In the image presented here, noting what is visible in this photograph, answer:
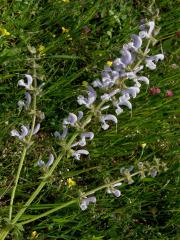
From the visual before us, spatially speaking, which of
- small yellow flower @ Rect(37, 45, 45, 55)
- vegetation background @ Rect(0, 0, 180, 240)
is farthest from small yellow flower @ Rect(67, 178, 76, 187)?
small yellow flower @ Rect(37, 45, 45, 55)

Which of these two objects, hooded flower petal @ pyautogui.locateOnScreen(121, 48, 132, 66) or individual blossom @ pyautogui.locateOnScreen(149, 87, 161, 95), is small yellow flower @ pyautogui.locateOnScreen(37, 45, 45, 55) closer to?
individual blossom @ pyautogui.locateOnScreen(149, 87, 161, 95)

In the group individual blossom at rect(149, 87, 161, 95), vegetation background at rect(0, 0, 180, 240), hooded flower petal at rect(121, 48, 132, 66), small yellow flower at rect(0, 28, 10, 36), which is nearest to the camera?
hooded flower petal at rect(121, 48, 132, 66)

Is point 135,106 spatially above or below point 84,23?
below

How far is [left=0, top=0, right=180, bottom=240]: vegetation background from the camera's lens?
2408 mm

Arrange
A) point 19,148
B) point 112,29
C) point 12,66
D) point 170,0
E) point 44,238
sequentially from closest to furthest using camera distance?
1. point 44,238
2. point 19,148
3. point 12,66
4. point 112,29
5. point 170,0

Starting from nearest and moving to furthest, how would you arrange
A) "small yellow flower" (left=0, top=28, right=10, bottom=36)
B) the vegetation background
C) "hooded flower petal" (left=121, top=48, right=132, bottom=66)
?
"hooded flower petal" (left=121, top=48, right=132, bottom=66)
the vegetation background
"small yellow flower" (left=0, top=28, right=10, bottom=36)

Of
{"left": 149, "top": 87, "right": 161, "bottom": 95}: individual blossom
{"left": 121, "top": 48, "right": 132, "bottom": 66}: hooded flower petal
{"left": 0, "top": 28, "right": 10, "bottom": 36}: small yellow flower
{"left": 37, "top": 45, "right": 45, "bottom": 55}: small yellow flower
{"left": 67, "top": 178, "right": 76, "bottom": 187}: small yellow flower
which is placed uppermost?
{"left": 121, "top": 48, "right": 132, "bottom": 66}: hooded flower petal

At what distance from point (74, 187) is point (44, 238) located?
0.95 ft

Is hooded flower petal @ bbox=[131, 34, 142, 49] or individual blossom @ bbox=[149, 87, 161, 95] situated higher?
hooded flower petal @ bbox=[131, 34, 142, 49]

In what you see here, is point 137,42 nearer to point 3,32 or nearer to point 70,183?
point 70,183

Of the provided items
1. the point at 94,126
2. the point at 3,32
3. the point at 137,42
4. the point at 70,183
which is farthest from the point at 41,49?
the point at 137,42

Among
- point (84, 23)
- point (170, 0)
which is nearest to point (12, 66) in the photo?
point (84, 23)

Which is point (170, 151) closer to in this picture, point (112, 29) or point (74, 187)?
point (74, 187)

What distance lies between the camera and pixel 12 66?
266 cm
